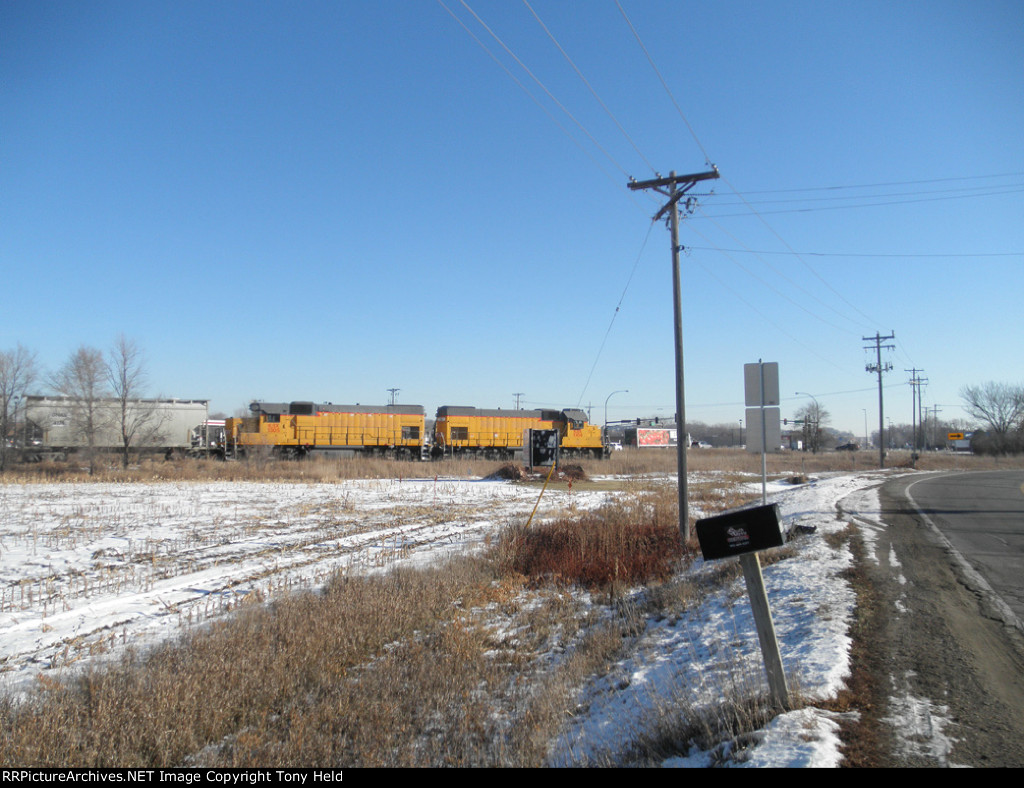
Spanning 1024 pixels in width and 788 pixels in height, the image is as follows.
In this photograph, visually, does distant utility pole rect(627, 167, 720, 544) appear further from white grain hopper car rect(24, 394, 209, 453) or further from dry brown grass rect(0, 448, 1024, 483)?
white grain hopper car rect(24, 394, 209, 453)

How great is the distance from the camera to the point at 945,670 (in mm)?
5023

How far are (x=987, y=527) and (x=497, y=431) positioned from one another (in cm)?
4143

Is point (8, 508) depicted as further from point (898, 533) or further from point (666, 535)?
point (898, 533)

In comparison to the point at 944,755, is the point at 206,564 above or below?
below

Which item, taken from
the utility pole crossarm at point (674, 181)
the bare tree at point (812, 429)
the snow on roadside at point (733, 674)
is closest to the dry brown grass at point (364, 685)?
the snow on roadside at point (733, 674)

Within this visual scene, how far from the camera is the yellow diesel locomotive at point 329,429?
45438 millimetres

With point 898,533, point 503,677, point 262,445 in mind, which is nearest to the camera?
point 503,677

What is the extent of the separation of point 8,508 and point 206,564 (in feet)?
43.9

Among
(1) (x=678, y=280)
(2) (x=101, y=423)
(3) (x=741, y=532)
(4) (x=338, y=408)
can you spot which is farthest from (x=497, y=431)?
(3) (x=741, y=532)

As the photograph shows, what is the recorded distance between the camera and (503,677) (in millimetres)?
6535

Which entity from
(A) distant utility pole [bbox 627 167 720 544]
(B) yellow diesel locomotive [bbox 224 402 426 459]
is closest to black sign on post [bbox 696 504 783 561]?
(A) distant utility pole [bbox 627 167 720 544]

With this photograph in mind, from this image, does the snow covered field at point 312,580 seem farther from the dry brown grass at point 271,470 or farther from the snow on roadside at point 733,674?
the dry brown grass at point 271,470

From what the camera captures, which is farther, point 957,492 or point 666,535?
point 957,492

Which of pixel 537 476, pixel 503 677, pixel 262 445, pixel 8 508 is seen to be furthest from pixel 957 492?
pixel 262 445
